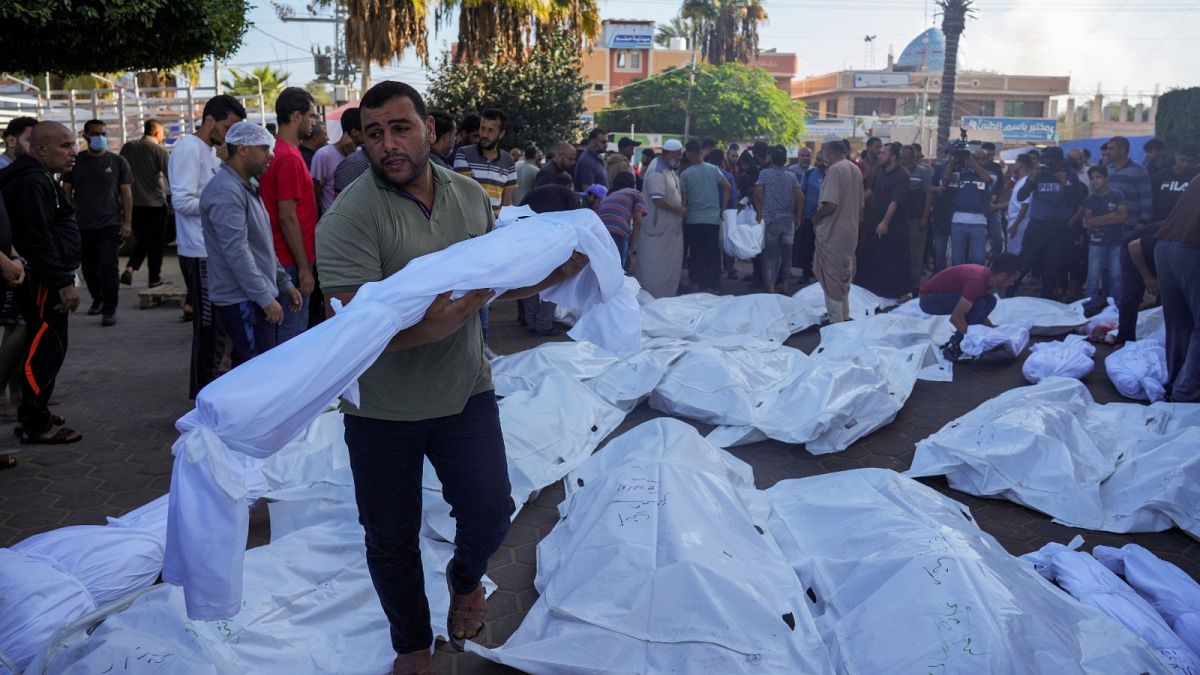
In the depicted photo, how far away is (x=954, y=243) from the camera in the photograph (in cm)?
1052

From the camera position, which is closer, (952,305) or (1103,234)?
(952,305)

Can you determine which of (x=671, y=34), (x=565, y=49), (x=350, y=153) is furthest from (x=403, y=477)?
(x=671, y=34)

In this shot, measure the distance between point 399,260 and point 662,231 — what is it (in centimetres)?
748

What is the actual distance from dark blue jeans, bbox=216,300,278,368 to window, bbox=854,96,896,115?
2486 inches

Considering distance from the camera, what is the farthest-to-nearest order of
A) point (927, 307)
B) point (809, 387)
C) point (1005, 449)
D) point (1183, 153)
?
point (1183, 153) → point (927, 307) → point (809, 387) → point (1005, 449)

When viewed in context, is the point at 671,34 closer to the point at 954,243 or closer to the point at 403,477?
the point at 954,243

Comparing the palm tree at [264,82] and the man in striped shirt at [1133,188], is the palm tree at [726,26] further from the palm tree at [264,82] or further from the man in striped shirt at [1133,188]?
the man in striped shirt at [1133,188]

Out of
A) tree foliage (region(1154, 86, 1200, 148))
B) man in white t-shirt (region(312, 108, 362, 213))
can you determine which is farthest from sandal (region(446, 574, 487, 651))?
tree foliage (region(1154, 86, 1200, 148))

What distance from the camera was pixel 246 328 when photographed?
5.04 m

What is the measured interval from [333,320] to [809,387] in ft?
13.1

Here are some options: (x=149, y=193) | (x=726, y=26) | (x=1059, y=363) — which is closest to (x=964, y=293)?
(x=1059, y=363)

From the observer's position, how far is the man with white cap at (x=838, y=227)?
8.24 meters

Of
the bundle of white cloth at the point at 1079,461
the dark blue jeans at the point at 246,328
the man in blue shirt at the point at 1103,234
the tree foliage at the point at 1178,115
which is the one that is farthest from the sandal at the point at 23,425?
the tree foliage at the point at 1178,115

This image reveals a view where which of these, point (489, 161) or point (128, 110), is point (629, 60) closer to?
point (128, 110)
